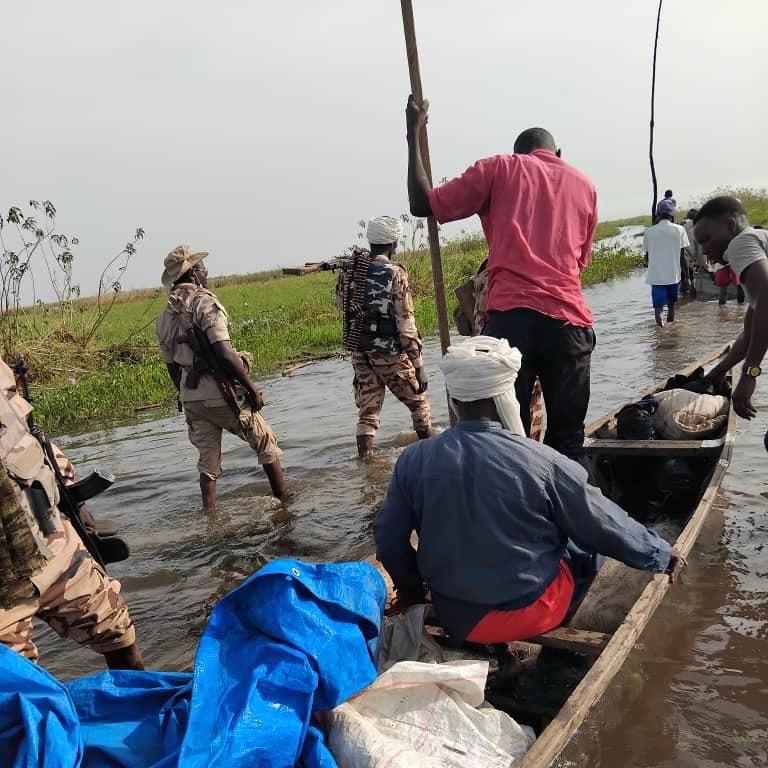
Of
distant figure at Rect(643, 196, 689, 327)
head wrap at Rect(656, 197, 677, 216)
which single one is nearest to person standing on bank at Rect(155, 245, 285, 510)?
distant figure at Rect(643, 196, 689, 327)

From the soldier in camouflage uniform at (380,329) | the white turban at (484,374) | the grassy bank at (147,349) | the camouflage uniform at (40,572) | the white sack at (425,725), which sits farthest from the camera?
the grassy bank at (147,349)

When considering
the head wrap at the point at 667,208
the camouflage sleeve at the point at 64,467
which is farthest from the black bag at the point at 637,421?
the head wrap at the point at 667,208

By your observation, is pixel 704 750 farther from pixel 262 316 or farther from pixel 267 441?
pixel 262 316

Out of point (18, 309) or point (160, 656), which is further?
point (18, 309)

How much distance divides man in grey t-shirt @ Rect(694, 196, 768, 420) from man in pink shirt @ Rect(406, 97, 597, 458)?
0.64 meters

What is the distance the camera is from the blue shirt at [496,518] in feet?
7.72

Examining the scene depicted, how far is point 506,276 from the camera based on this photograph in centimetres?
370

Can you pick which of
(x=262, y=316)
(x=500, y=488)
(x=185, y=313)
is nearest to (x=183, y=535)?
(x=185, y=313)

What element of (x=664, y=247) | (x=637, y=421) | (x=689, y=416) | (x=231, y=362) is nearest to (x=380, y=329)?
(x=231, y=362)

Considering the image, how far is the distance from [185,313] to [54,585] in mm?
2803

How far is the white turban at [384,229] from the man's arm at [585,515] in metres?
3.64

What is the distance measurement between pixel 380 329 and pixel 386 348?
0.16 metres

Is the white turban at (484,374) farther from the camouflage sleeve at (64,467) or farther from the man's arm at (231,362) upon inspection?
the man's arm at (231,362)

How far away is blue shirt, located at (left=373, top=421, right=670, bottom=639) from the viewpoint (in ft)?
7.72
